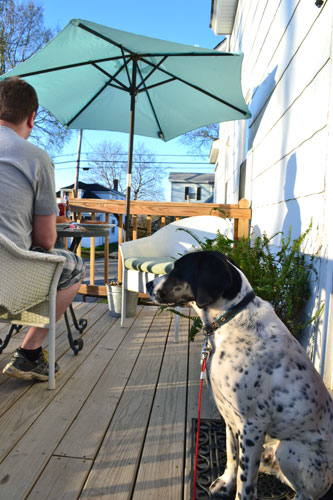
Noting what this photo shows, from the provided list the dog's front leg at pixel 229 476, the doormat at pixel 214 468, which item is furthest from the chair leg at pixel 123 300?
the dog's front leg at pixel 229 476

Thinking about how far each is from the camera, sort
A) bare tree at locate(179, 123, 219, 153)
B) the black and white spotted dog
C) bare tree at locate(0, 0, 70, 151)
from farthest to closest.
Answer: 1. bare tree at locate(179, 123, 219, 153)
2. bare tree at locate(0, 0, 70, 151)
3. the black and white spotted dog

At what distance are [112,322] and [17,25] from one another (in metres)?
16.4

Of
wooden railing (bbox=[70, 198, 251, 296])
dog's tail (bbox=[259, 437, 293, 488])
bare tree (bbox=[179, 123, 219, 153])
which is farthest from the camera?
bare tree (bbox=[179, 123, 219, 153])

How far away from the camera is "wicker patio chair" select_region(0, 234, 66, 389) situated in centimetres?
190

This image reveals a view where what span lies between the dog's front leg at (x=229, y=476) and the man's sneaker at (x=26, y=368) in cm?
127

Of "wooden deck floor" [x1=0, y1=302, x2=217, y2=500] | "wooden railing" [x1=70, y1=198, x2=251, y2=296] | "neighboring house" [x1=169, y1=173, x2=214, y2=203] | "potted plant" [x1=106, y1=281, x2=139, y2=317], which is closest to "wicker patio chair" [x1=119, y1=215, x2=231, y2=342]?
"potted plant" [x1=106, y1=281, x2=139, y2=317]

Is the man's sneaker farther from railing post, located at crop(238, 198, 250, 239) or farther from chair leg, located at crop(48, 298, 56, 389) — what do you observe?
railing post, located at crop(238, 198, 250, 239)

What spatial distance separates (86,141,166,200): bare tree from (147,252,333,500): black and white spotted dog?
35327 mm

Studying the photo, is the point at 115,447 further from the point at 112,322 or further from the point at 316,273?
the point at 112,322

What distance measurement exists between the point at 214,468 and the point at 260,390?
0.53m

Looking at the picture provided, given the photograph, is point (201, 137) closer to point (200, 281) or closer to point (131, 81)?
point (131, 81)

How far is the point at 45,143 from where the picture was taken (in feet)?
55.0

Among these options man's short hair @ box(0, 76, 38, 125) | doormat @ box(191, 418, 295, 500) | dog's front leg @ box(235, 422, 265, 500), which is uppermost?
man's short hair @ box(0, 76, 38, 125)

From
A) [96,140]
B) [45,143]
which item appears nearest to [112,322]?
[45,143]
